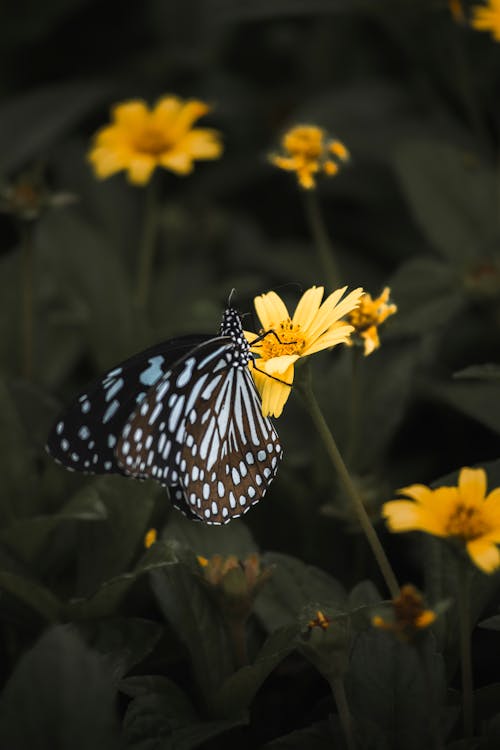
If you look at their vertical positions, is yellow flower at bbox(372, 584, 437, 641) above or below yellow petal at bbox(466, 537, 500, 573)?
below

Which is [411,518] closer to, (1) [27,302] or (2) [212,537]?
(2) [212,537]

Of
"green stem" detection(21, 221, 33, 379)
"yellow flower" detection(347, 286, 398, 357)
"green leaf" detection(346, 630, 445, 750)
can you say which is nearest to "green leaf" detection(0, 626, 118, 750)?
"green leaf" detection(346, 630, 445, 750)

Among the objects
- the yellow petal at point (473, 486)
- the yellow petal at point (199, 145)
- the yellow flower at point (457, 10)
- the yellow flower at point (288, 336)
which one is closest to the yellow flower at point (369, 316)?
the yellow flower at point (288, 336)

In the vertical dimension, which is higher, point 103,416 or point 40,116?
point 40,116

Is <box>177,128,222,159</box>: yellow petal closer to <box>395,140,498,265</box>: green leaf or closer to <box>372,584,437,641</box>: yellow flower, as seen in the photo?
<box>395,140,498,265</box>: green leaf

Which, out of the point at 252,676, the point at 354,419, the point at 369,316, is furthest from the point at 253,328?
the point at 252,676

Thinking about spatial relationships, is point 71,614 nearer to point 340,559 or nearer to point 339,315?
point 340,559

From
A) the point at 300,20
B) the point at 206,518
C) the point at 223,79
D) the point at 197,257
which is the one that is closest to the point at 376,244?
the point at 197,257
